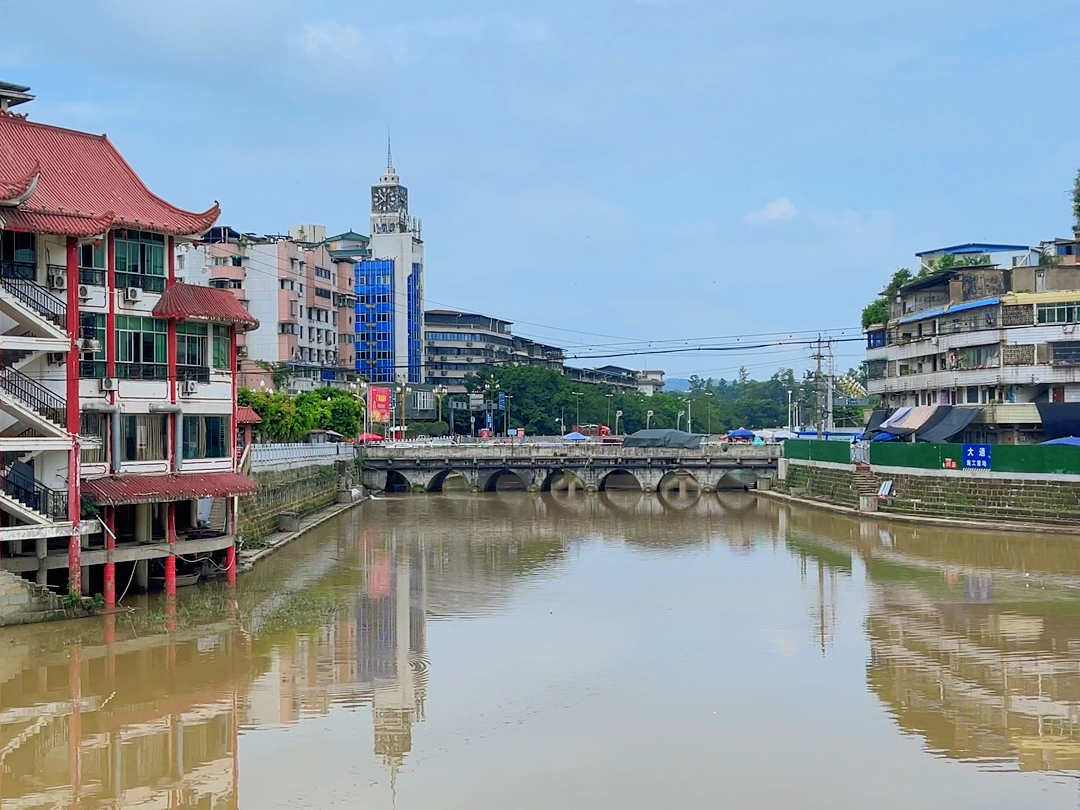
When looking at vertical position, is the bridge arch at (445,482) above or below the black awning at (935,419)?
below

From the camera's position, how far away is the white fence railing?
154 ft

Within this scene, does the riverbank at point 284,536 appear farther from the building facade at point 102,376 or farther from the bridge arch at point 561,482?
the bridge arch at point 561,482

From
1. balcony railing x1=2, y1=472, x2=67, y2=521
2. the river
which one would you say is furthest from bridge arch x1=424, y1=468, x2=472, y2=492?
balcony railing x1=2, y1=472, x2=67, y2=521

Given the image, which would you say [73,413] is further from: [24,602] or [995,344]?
[995,344]

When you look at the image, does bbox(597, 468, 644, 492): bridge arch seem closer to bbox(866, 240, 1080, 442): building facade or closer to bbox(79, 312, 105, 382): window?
bbox(866, 240, 1080, 442): building facade

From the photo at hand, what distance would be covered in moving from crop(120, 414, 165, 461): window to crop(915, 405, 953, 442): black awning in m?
43.1

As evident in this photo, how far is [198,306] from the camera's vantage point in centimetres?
3092

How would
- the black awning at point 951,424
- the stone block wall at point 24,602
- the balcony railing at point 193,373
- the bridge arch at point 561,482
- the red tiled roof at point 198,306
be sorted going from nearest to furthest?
the stone block wall at point 24,602 < the red tiled roof at point 198,306 < the balcony railing at point 193,373 < the black awning at point 951,424 < the bridge arch at point 561,482

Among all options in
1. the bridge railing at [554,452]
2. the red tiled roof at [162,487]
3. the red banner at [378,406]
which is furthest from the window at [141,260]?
the red banner at [378,406]

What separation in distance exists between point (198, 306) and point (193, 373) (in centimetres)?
187

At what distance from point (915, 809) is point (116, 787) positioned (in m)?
11.5

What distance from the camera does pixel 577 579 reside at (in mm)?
37562

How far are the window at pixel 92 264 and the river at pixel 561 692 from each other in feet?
26.7

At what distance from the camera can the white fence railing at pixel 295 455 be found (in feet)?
154
